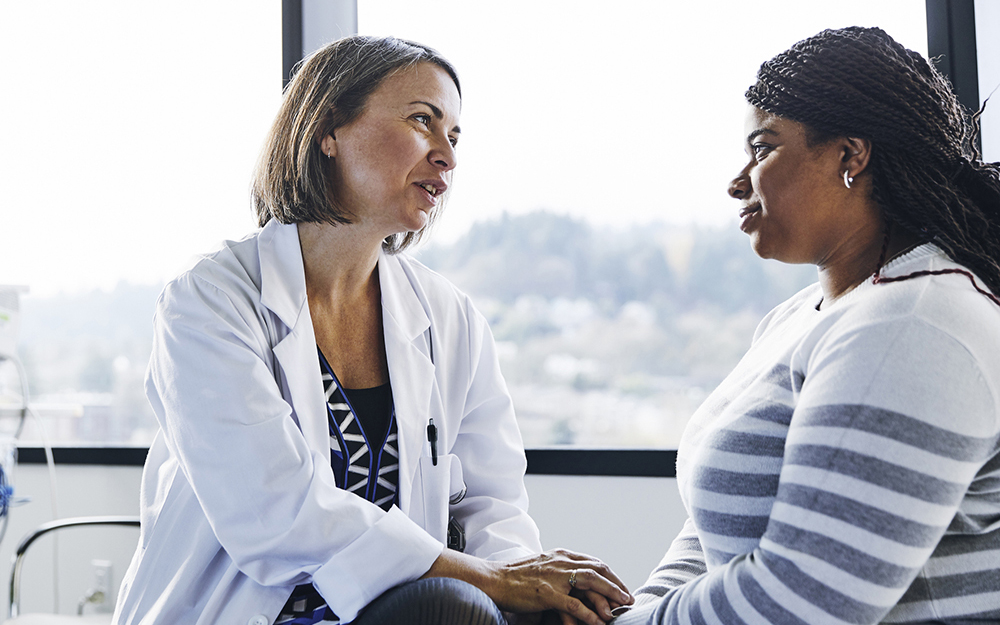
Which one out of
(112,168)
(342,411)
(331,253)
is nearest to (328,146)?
(331,253)

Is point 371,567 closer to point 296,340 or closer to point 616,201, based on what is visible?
point 296,340

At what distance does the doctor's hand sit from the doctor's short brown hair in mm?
671

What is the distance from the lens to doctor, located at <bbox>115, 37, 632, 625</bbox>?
113 cm

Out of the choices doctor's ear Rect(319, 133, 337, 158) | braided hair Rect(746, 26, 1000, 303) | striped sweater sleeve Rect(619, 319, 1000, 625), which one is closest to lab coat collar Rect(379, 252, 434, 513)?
doctor's ear Rect(319, 133, 337, 158)

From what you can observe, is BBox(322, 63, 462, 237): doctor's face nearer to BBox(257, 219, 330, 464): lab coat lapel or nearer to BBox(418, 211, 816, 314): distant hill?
BBox(257, 219, 330, 464): lab coat lapel

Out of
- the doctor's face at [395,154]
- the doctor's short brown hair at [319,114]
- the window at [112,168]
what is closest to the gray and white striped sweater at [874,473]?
the doctor's face at [395,154]

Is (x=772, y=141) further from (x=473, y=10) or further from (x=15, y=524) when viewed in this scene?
(x=15, y=524)

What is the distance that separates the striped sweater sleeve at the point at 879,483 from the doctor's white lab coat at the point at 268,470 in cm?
58

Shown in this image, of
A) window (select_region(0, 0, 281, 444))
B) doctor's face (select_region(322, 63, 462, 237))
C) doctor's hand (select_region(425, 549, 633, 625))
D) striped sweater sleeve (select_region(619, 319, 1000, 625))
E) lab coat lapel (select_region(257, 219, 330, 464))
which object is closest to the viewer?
striped sweater sleeve (select_region(619, 319, 1000, 625))

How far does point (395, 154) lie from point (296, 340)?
0.39 m

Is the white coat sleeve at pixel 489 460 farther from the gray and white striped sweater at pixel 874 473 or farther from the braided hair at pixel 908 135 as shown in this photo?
the braided hair at pixel 908 135

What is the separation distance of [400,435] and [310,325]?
26 cm

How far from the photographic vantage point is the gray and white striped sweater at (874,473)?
28.6 inches

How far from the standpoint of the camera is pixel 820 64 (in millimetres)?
940
